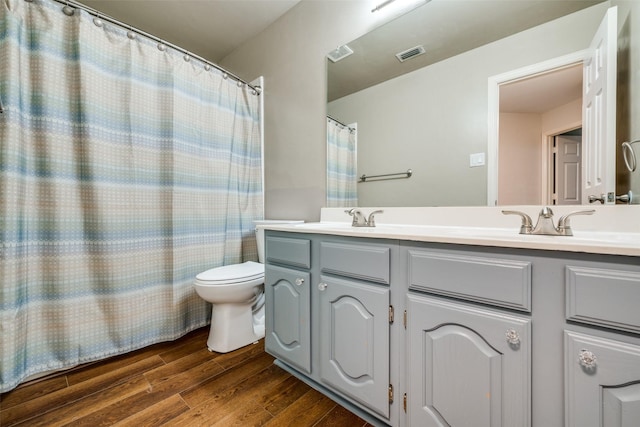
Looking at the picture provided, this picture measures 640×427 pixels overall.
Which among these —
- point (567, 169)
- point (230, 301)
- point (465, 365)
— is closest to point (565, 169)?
point (567, 169)

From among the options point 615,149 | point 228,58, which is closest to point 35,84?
point 228,58

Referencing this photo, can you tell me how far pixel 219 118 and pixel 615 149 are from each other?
7.06 ft

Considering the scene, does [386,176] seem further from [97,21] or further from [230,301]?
[97,21]

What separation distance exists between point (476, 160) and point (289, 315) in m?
1.18

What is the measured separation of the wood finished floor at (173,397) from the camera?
110 cm

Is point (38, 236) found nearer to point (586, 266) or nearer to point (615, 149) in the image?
point (586, 266)

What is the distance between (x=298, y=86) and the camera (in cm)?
199

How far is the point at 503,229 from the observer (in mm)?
1112

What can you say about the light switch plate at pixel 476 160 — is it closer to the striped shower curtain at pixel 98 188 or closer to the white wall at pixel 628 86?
the white wall at pixel 628 86

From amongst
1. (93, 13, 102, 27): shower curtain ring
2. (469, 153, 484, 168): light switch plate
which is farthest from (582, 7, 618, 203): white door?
(93, 13, 102, 27): shower curtain ring

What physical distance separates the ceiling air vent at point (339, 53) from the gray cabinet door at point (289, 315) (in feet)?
4.65

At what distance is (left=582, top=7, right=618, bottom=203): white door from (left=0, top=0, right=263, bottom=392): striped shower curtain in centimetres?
201

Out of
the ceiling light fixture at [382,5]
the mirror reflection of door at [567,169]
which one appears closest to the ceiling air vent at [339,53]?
the ceiling light fixture at [382,5]

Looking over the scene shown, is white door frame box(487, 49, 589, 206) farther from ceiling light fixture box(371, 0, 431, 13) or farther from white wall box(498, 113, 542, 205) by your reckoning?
ceiling light fixture box(371, 0, 431, 13)
